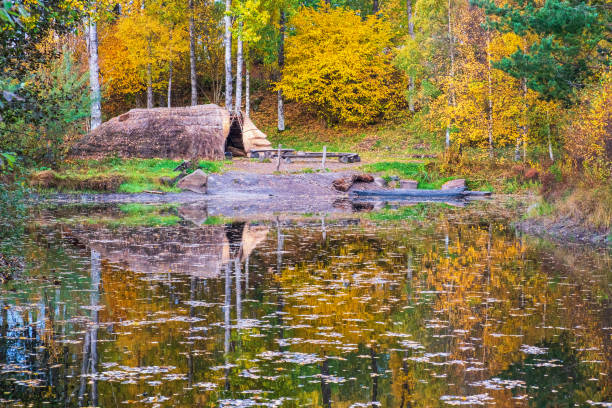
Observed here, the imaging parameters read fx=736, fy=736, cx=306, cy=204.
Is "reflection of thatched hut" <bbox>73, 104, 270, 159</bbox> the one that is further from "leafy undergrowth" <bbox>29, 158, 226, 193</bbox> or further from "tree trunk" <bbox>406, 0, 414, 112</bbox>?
"tree trunk" <bbox>406, 0, 414, 112</bbox>

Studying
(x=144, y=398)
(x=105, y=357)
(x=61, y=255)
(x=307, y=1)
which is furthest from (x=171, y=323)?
(x=307, y=1)

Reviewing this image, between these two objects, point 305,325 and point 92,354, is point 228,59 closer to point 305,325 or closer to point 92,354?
point 305,325

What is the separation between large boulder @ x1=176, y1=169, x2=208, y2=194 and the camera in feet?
104

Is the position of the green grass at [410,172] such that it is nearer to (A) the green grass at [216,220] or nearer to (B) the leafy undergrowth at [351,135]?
(B) the leafy undergrowth at [351,135]

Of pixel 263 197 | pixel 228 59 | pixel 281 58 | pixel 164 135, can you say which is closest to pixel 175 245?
pixel 263 197

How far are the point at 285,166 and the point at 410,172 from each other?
20.0 ft

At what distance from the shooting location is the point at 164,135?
35938 mm

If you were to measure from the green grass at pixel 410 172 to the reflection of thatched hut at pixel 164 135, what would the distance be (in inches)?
297

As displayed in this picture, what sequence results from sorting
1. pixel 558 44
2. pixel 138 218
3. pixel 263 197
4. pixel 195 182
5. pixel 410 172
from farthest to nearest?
pixel 410 172 < pixel 195 182 < pixel 263 197 < pixel 138 218 < pixel 558 44

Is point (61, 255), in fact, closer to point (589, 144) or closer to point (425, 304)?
point (425, 304)

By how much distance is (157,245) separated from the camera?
1659 centimetres

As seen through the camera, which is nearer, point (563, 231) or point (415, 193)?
point (563, 231)

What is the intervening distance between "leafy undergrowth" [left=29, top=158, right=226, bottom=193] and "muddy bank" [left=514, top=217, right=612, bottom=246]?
15751mm

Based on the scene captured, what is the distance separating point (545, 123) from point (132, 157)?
19.2 meters
